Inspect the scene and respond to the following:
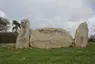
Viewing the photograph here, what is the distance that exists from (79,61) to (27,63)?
3520 millimetres

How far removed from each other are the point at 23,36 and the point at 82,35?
22.2 ft

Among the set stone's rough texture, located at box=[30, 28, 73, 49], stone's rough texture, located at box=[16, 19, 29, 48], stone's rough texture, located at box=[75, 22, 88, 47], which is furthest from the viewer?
stone's rough texture, located at box=[75, 22, 88, 47]

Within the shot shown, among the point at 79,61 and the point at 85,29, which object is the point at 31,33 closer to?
the point at 85,29

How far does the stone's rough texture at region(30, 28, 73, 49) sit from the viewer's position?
27.4m

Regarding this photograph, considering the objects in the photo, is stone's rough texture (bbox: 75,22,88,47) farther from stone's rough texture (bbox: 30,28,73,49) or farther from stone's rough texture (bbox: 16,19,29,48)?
stone's rough texture (bbox: 16,19,29,48)

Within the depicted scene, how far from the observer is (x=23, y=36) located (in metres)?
27.1

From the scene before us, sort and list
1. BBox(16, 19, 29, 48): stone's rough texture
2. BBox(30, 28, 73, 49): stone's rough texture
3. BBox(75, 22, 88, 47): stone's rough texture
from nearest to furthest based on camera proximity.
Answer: BBox(16, 19, 29, 48): stone's rough texture < BBox(30, 28, 73, 49): stone's rough texture < BBox(75, 22, 88, 47): stone's rough texture

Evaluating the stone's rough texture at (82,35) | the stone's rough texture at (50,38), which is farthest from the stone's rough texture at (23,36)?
the stone's rough texture at (82,35)

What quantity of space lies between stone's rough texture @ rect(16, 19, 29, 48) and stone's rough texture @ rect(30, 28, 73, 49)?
2.36 feet

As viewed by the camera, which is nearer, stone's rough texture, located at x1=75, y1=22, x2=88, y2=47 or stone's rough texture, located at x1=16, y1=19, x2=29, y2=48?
stone's rough texture, located at x1=16, y1=19, x2=29, y2=48

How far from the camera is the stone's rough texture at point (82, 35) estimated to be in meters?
28.0

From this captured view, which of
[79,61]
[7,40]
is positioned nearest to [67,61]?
[79,61]

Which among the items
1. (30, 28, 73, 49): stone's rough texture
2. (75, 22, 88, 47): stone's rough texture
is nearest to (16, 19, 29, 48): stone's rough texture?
(30, 28, 73, 49): stone's rough texture

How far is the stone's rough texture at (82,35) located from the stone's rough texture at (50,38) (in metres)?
0.81
